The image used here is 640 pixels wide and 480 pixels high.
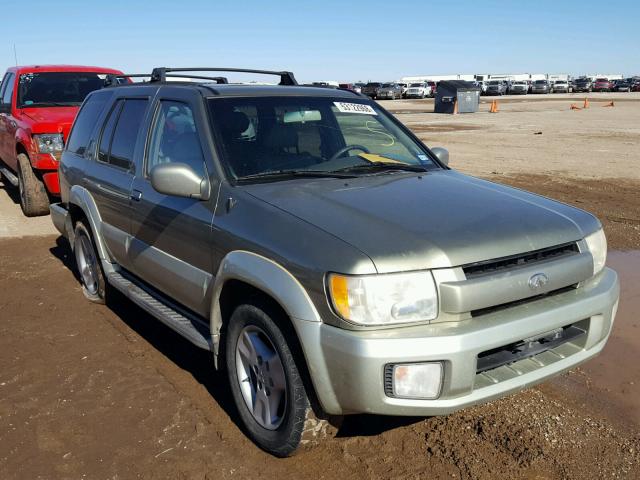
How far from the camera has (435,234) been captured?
8.87ft

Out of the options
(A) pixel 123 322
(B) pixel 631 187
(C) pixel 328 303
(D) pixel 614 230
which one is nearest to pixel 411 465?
(C) pixel 328 303

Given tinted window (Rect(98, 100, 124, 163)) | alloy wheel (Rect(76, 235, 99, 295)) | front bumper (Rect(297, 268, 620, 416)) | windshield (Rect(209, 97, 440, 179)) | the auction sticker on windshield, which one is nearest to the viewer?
front bumper (Rect(297, 268, 620, 416))

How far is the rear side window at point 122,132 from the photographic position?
14.3ft

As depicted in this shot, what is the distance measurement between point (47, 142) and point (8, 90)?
→ 2.14 metres

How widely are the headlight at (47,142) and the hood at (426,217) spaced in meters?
5.87

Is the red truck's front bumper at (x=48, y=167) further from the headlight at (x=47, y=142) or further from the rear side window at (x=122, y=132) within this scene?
the rear side window at (x=122, y=132)

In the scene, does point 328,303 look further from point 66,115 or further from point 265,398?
point 66,115

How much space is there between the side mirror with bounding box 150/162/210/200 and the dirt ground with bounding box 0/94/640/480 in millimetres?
1267

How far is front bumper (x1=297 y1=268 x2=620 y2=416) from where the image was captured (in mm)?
2467

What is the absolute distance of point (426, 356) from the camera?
8.11 ft

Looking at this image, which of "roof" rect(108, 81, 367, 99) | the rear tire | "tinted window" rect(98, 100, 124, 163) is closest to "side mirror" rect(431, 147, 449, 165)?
"roof" rect(108, 81, 367, 99)

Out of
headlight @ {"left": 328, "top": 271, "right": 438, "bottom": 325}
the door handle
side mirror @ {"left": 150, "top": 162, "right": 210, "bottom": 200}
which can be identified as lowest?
headlight @ {"left": 328, "top": 271, "right": 438, "bottom": 325}

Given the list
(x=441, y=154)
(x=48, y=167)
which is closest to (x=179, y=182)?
(x=441, y=154)

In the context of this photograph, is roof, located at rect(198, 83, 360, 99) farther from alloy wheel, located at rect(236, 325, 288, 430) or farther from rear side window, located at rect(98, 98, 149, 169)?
alloy wheel, located at rect(236, 325, 288, 430)
